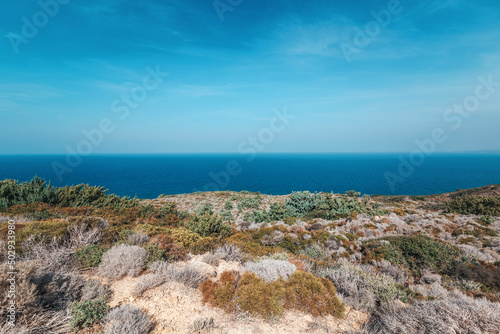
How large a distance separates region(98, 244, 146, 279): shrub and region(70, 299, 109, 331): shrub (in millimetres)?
1291

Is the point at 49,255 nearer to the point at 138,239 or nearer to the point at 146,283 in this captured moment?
the point at 138,239

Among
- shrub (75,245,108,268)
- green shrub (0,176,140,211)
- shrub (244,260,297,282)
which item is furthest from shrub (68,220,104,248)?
green shrub (0,176,140,211)

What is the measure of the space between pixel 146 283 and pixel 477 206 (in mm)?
21283

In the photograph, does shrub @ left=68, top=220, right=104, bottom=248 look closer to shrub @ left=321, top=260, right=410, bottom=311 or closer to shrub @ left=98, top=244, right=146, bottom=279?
shrub @ left=98, top=244, right=146, bottom=279

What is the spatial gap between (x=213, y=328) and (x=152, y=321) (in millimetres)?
1086

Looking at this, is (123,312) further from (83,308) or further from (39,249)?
(39,249)

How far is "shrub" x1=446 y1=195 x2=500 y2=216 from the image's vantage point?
14.4 meters

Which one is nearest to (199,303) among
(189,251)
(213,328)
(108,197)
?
(213,328)

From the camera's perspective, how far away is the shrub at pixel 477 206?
1438 cm

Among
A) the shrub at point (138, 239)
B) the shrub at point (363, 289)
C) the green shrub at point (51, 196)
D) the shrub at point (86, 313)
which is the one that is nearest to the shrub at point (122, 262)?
the shrub at point (138, 239)

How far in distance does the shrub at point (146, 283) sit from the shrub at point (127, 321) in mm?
569

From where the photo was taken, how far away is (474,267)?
6.40 metres

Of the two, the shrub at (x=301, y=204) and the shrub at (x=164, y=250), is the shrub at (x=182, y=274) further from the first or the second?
the shrub at (x=301, y=204)

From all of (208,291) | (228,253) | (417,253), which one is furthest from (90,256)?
(417,253)
